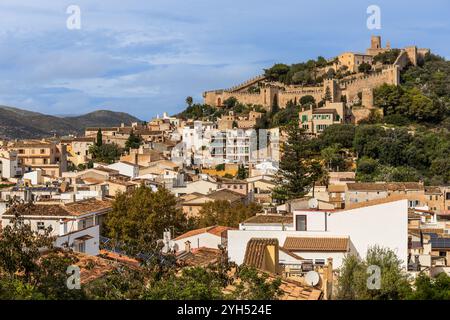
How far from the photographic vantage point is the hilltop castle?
264ft

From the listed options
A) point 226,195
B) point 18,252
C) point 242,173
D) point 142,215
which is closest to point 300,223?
point 18,252

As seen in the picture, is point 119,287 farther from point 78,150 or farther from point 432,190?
point 78,150

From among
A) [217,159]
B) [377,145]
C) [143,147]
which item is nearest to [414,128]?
[377,145]

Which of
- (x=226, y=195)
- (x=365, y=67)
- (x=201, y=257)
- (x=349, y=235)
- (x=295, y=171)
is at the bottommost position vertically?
(x=226, y=195)

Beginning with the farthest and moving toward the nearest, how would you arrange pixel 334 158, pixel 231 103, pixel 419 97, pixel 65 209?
pixel 231 103
pixel 419 97
pixel 334 158
pixel 65 209

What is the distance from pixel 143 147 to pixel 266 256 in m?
53.0

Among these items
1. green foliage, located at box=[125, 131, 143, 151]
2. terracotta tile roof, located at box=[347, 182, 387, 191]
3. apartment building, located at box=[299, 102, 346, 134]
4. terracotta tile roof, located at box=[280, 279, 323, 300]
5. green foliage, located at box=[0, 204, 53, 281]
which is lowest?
terracotta tile roof, located at box=[347, 182, 387, 191]

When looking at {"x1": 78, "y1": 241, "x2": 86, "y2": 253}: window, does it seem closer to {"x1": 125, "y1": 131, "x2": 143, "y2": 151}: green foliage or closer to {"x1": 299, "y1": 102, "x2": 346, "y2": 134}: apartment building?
{"x1": 125, "y1": 131, "x2": 143, "y2": 151}: green foliage

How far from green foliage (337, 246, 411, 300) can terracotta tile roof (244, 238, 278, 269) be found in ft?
4.86

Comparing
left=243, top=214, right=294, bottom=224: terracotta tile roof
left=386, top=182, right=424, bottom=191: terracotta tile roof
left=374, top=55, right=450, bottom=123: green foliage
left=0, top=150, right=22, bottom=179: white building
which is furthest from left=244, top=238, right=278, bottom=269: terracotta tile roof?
left=374, top=55, right=450, bottom=123: green foliage

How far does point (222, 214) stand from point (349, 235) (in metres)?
14.3

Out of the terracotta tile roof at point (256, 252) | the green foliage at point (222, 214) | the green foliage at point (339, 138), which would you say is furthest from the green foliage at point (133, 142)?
the terracotta tile roof at point (256, 252)

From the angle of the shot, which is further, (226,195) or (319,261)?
(226,195)

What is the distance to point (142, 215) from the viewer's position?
1222 inches
